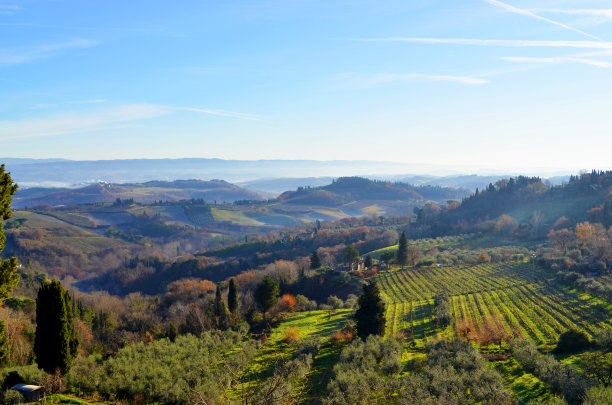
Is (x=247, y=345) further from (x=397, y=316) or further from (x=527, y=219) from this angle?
(x=527, y=219)

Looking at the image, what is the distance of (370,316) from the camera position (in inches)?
1506

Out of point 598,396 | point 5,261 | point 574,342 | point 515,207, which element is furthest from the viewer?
point 515,207

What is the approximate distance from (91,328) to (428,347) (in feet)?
189

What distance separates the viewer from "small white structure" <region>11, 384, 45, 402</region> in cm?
2298

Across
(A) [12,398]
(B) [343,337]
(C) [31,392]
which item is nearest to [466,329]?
(B) [343,337]

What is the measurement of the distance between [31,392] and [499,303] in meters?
49.0

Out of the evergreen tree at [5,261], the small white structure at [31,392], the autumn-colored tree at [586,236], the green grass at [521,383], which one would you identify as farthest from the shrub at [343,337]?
the autumn-colored tree at [586,236]

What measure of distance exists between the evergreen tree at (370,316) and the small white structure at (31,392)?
1036 inches

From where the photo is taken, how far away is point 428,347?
32312 millimetres

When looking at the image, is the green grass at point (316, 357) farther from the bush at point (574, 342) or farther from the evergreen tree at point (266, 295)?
the bush at point (574, 342)

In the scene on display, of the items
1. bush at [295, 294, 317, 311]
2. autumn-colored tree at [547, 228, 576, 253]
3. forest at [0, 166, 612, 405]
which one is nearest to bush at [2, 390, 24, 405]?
forest at [0, 166, 612, 405]

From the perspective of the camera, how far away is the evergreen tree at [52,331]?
26.3 meters

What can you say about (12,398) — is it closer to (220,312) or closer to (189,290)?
(220,312)

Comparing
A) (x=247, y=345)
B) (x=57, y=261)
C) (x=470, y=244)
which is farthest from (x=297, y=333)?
(x=57, y=261)
